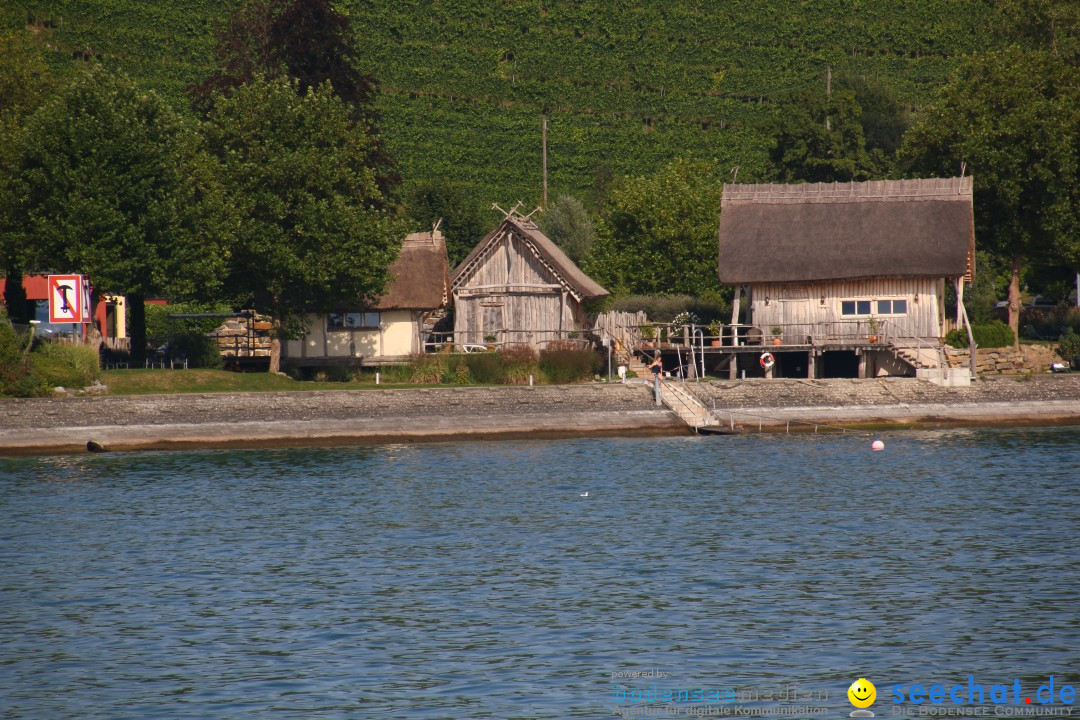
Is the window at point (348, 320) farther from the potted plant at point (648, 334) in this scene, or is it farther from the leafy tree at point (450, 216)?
the leafy tree at point (450, 216)

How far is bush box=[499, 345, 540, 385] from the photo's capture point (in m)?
47.9

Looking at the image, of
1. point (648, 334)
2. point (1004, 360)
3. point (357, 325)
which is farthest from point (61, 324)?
point (1004, 360)

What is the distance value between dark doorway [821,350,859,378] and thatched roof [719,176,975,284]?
3.76 metres

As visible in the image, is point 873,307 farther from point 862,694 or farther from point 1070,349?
point 862,694

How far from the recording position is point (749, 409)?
45.9m

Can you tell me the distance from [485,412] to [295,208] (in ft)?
38.2

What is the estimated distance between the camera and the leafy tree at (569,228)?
8162 centimetres

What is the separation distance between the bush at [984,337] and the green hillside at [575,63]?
52515 millimetres

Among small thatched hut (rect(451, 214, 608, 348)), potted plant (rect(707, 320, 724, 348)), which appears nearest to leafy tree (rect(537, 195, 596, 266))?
small thatched hut (rect(451, 214, 608, 348))

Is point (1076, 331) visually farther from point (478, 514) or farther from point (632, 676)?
point (632, 676)

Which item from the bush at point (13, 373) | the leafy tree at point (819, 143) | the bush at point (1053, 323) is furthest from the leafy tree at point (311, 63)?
the bush at point (1053, 323)

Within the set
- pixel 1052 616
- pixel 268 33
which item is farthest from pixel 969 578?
pixel 268 33

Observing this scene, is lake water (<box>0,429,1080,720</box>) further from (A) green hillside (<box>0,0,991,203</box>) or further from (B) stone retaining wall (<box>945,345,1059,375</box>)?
(A) green hillside (<box>0,0,991,203</box>)

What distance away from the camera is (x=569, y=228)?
3265 inches
